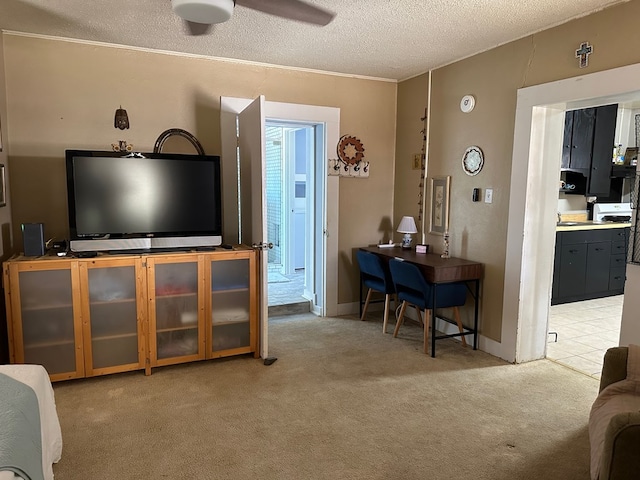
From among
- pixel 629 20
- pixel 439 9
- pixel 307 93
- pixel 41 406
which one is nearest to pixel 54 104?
pixel 307 93

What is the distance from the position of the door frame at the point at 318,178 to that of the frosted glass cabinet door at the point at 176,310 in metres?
0.82

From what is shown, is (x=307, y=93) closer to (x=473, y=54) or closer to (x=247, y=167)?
(x=247, y=167)

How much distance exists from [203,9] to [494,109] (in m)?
2.38

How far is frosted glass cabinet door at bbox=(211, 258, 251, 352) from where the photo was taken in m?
3.36

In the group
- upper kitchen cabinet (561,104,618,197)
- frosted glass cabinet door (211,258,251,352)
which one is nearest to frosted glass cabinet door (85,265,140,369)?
frosted glass cabinet door (211,258,251,352)

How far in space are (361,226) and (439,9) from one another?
2358mm

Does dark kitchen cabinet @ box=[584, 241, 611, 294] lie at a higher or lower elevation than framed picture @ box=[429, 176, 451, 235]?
lower

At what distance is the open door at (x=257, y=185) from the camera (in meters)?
3.20

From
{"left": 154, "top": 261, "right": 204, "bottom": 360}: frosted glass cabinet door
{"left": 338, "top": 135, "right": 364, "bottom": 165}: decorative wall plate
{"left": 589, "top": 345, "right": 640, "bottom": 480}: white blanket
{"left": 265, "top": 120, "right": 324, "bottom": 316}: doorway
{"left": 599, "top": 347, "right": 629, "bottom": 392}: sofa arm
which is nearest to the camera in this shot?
{"left": 589, "top": 345, "right": 640, "bottom": 480}: white blanket

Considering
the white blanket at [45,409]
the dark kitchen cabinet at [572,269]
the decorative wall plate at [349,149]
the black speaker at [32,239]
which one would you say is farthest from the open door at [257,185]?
the dark kitchen cabinet at [572,269]

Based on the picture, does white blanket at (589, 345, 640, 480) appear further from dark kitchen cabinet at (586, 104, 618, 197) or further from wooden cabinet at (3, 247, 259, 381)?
dark kitchen cabinet at (586, 104, 618, 197)

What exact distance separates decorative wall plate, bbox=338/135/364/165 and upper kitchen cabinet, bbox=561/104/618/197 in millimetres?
2594

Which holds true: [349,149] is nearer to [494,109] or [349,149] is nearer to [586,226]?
[494,109]

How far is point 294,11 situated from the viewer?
7.60 ft
